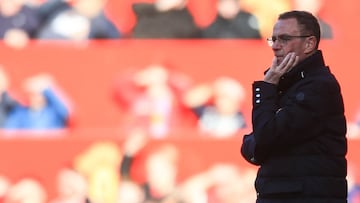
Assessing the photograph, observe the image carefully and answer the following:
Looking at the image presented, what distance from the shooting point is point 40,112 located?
8.52 metres

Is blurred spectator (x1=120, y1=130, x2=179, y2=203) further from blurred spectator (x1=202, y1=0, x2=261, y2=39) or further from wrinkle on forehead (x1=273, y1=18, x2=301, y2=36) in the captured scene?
wrinkle on forehead (x1=273, y1=18, x2=301, y2=36)

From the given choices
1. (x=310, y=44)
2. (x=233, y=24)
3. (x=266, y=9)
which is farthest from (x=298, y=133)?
(x=266, y=9)

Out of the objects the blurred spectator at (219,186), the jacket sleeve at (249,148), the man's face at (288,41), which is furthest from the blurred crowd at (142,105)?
the man's face at (288,41)

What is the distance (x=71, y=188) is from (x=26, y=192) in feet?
1.24

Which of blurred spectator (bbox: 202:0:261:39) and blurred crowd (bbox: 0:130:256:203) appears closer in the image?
blurred crowd (bbox: 0:130:256:203)

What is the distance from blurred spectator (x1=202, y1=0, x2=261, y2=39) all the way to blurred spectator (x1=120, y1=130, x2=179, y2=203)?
1.65 metres

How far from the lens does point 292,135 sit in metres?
3.69

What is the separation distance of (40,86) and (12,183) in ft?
3.54

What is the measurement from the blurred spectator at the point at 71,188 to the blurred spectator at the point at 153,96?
801mm

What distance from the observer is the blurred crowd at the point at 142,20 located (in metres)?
9.21

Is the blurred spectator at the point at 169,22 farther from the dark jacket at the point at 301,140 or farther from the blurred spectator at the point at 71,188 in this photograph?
the dark jacket at the point at 301,140

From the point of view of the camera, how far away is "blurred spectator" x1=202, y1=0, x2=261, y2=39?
30.2 ft

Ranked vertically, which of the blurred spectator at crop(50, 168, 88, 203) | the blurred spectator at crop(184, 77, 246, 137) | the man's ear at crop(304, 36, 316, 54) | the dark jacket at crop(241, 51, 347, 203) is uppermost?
the blurred spectator at crop(184, 77, 246, 137)

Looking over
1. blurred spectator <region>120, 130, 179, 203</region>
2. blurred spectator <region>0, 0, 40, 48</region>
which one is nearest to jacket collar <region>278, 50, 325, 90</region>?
blurred spectator <region>120, 130, 179, 203</region>
